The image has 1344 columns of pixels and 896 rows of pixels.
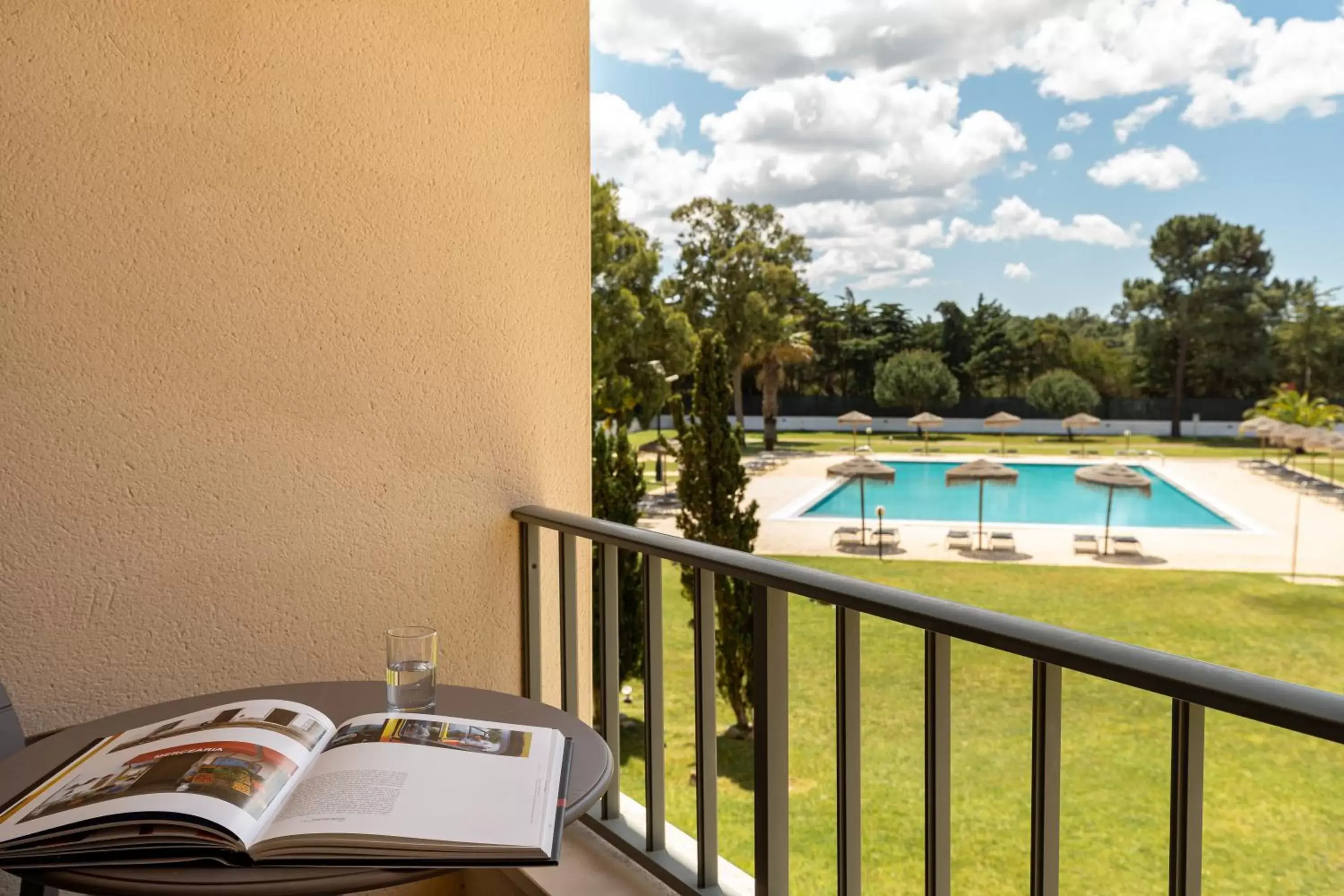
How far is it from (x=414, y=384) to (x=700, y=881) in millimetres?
1013

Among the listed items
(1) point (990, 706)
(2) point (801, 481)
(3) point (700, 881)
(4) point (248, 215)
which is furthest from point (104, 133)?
(2) point (801, 481)

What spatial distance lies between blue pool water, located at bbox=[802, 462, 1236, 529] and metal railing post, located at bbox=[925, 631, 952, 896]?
17874 mm

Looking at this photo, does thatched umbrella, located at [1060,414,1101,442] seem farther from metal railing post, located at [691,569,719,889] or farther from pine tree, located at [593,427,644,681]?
metal railing post, located at [691,569,719,889]

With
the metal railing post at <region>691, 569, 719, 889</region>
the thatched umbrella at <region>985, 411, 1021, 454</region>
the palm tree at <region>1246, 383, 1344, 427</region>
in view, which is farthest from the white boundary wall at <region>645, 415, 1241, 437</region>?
the metal railing post at <region>691, 569, 719, 889</region>

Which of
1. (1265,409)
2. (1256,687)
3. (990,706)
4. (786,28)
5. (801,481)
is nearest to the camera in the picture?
(1256,687)

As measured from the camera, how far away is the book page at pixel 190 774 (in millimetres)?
827

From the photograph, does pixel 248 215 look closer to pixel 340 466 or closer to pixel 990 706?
pixel 340 466

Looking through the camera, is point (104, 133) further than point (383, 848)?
Yes

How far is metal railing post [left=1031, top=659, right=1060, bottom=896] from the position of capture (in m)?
1.01

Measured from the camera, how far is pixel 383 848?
0.81m

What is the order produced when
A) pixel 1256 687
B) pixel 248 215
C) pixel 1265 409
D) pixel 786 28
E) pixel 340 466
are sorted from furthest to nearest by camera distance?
pixel 786 28 → pixel 1265 409 → pixel 340 466 → pixel 248 215 → pixel 1256 687

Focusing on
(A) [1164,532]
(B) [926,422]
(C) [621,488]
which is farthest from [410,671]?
(B) [926,422]

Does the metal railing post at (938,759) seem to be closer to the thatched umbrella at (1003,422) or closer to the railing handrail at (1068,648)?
the railing handrail at (1068,648)

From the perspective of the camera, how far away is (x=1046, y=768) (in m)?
1.01
